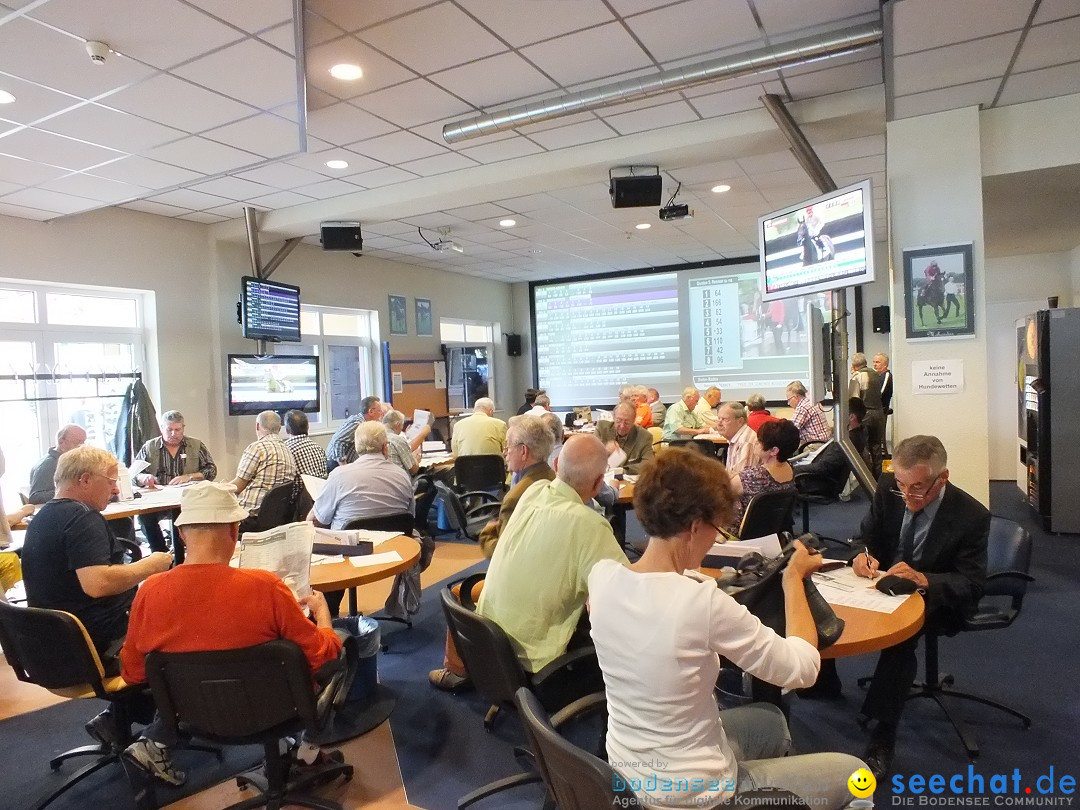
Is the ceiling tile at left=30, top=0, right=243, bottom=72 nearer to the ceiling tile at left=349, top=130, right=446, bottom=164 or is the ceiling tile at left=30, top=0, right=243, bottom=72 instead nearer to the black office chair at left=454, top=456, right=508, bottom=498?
the ceiling tile at left=349, top=130, right=446, bottom=164

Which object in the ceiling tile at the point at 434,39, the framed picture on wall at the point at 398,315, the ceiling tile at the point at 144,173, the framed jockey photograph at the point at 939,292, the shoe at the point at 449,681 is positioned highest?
the ceiling tile at the point at 434,39

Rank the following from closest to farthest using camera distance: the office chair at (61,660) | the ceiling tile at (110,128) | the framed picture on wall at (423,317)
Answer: the office chair at (61,660), the ceiling tile at (110,128), the framed picture on wall at (423,317)

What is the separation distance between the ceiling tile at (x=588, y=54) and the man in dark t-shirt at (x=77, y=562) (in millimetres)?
2949

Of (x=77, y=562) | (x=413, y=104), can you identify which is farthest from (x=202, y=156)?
(x=77, y=562)

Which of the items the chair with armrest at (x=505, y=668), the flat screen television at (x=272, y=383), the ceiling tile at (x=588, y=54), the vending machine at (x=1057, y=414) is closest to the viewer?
the chair with armrest at (x=505, y=668)

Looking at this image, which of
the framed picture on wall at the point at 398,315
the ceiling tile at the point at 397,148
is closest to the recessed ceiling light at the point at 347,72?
the ceiling tile at the point at 397,148

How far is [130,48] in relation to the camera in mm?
3107

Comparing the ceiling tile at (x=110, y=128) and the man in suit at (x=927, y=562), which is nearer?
the man in suit at (x=927, y=562)

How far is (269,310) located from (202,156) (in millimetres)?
2551

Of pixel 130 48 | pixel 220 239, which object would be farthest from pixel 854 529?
pixel 220 239

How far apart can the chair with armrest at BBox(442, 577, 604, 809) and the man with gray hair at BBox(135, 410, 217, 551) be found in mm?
4049

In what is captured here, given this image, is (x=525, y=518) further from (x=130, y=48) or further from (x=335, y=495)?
(x=130, y=48)

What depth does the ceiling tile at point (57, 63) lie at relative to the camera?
9.57ft

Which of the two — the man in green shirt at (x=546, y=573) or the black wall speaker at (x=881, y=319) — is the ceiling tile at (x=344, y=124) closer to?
the man in green shirt at (x=546, y=573)
